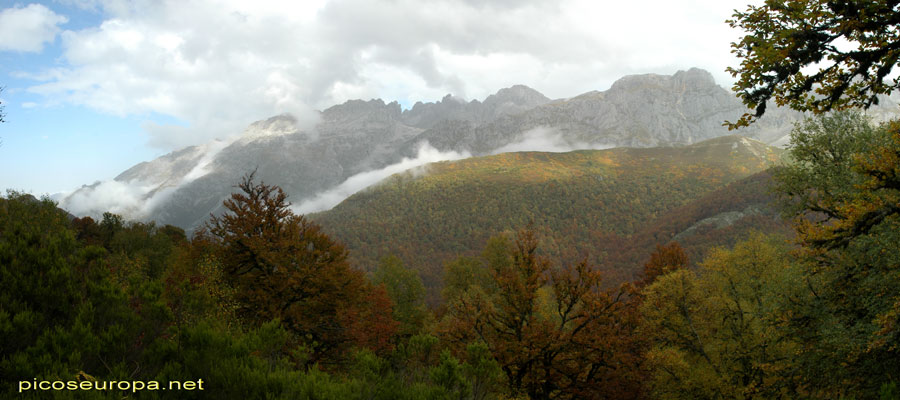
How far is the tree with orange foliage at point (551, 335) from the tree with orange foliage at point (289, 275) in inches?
331

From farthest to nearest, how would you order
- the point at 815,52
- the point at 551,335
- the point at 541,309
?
the point at 541,309 < the point at 551,335 < the point at 815,52

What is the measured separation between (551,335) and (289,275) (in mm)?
12568

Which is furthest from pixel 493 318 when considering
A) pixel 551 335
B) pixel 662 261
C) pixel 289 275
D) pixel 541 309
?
pixel 662 261

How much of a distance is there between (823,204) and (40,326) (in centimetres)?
2156

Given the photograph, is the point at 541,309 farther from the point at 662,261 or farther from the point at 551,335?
the point at 662,261

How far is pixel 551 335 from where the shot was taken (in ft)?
42.1

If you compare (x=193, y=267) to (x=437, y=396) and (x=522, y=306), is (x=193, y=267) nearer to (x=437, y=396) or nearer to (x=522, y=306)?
(x=522, y=306)

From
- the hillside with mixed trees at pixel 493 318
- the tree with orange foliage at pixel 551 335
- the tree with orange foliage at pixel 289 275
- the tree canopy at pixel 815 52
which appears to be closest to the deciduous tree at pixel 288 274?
the tree with orange foliage at pixel 289 275

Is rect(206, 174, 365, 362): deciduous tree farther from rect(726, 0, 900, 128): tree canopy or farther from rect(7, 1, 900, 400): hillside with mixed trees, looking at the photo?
rect(726, 0, 900, 128): tree canopy

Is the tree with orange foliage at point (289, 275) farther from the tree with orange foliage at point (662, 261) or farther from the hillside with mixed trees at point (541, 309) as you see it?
the tree with orange foliage at point (662, 261)

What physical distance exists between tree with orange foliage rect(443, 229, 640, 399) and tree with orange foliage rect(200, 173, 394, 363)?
8.41 metres

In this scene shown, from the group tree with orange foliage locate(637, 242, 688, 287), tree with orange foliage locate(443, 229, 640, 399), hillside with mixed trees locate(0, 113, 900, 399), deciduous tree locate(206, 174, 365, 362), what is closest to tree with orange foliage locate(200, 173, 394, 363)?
deciduous tree locate(206, 174, 365, 362)

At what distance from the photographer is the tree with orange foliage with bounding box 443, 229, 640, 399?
502 inches

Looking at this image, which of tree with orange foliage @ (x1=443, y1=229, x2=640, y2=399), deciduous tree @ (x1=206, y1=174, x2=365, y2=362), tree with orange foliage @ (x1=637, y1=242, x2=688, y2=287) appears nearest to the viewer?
tree with orange foliage @ (x1=443, y1=229, x2=640, y2=399)
